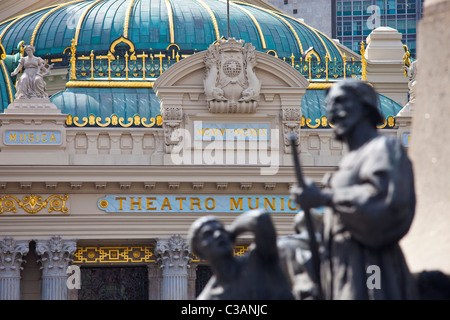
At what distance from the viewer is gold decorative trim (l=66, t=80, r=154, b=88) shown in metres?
46.9

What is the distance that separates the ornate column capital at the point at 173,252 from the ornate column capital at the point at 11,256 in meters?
3.88

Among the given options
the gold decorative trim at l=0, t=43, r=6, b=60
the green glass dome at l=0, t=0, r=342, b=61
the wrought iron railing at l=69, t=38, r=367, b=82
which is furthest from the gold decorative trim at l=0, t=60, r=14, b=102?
the green glass dome at l=0, t=0, r=342, b=61

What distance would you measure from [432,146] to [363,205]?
5.44ft

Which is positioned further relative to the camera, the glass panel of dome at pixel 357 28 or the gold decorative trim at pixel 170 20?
the glass panel of dome at pixel 357 28

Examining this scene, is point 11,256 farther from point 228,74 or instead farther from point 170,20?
point 170,20

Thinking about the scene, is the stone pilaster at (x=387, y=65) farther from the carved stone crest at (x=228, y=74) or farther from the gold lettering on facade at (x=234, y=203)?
the gold lettering on facade at (x=234, y=203)

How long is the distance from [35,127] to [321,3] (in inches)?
2506

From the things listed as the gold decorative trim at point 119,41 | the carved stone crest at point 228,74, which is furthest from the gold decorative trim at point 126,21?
the carved stone crest at point 228,74

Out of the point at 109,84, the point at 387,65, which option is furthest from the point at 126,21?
the point at 387,65

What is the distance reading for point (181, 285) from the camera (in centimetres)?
4459

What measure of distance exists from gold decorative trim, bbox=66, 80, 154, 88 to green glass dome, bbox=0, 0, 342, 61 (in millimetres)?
4512

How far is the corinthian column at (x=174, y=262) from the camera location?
44531 millimetres

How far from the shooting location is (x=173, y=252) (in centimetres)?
4462

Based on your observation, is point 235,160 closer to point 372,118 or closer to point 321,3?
point 372,118
